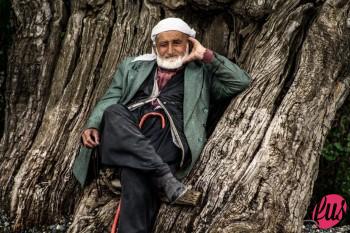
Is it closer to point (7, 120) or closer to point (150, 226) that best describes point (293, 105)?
point (150, 226)

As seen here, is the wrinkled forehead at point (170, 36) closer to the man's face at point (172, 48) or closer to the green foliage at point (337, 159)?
the man's face at point (172, 48)

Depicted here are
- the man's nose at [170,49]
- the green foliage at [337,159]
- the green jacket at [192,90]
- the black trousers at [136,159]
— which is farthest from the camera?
the green foliage at [337,159]

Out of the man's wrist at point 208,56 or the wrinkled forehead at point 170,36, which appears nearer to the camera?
the man's wrist at point 208,56

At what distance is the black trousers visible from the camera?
4.79 metres

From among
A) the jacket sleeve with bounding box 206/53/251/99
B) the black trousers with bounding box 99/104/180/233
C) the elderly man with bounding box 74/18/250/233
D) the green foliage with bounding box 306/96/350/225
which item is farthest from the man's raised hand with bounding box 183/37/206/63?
the green foliage with bounding box 306/96/350/225

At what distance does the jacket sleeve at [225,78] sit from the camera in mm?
5270

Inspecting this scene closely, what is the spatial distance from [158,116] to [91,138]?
56 cm

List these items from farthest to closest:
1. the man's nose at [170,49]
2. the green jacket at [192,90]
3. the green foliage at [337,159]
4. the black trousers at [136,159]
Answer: the green foliage at [337,159] → the man's nose at [170,49] → the green jacket at [192,90] → the black trousers at [136,159]

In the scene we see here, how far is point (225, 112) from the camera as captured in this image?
17.8ft

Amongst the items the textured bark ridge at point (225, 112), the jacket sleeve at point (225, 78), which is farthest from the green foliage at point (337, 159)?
the jacket sleeve at point (225, 78)

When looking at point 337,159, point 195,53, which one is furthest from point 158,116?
point 337,159

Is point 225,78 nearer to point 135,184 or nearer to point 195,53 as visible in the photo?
point 195,53

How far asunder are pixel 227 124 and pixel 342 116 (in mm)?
2205

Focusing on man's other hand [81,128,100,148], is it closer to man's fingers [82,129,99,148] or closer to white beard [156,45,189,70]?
man's fingers [82,129,99,148]
